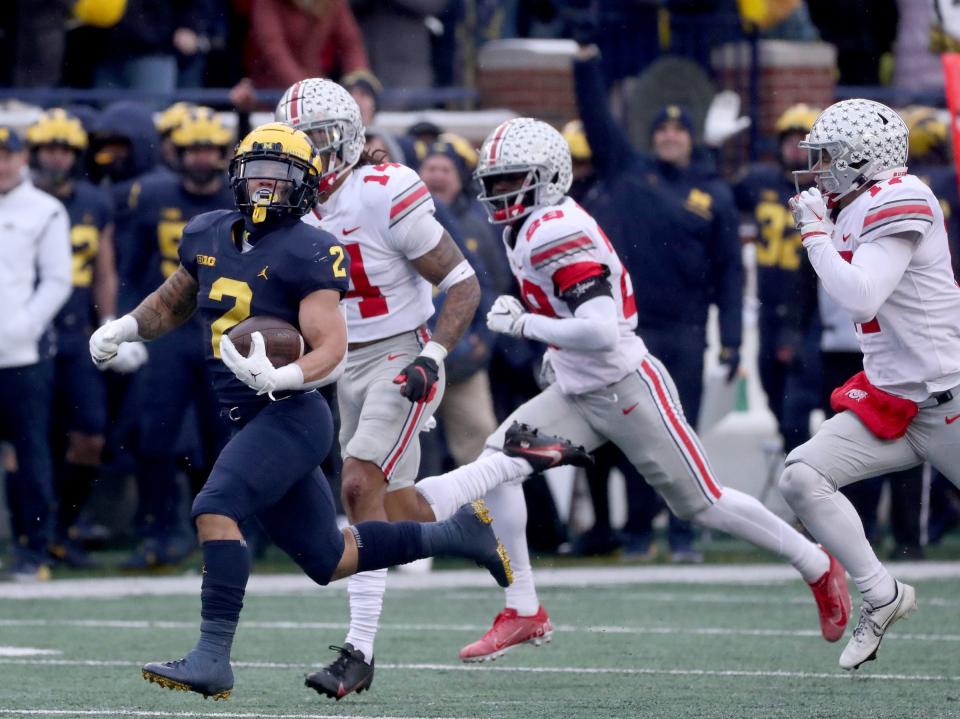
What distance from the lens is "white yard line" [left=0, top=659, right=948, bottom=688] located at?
24.1 ft

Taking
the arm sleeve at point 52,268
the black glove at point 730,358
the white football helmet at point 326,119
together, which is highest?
Result: the white football helmet at point 326,119

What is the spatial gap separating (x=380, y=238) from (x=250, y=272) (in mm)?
1218

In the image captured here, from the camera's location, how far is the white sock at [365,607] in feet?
23.3

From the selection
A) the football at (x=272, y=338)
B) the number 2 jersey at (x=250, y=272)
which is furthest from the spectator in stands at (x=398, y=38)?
the football at (x=272, y=338)

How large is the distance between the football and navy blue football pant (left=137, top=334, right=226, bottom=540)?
170 inches

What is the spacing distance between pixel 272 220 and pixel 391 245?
1.13 metres

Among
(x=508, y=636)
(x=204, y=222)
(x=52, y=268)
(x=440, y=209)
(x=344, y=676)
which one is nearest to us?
(x=204, y=222)

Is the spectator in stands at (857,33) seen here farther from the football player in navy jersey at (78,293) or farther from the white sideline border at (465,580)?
the football player in navy jersey at (78,293)

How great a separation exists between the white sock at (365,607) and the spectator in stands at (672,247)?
159 inches

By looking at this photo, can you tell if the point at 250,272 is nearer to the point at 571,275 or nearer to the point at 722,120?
the point at 571,275

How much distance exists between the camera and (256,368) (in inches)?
243

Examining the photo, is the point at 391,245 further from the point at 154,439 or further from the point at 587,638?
the point at 154,439

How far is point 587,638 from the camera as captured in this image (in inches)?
335

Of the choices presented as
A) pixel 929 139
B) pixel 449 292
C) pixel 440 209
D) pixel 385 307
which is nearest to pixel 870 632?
pixel 449 292
